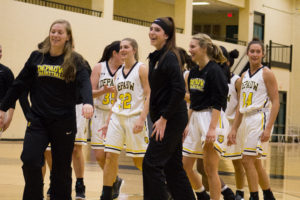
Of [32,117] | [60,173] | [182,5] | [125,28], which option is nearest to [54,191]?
[60,173]

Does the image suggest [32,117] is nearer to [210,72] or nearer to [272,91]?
[210,72]

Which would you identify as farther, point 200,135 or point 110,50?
point 110,50

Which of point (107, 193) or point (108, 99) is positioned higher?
point (108, 99)

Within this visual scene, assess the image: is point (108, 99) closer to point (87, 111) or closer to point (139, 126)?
point (139, 126)

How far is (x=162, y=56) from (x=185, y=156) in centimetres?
194

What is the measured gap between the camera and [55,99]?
5195 mm

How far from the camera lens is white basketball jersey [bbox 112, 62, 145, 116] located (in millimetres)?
6691

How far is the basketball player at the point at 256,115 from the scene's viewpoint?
Result: 6.91 m

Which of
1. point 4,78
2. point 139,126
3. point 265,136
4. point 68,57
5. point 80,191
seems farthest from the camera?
point 80,191

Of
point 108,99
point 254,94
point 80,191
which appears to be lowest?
point 80,191

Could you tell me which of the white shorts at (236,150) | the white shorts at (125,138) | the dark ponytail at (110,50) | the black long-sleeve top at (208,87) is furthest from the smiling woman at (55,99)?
the white shorts at (236,150)

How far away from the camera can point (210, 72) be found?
639 cm

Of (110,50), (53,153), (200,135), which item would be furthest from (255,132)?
(53,153)

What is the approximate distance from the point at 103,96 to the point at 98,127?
0.41m
